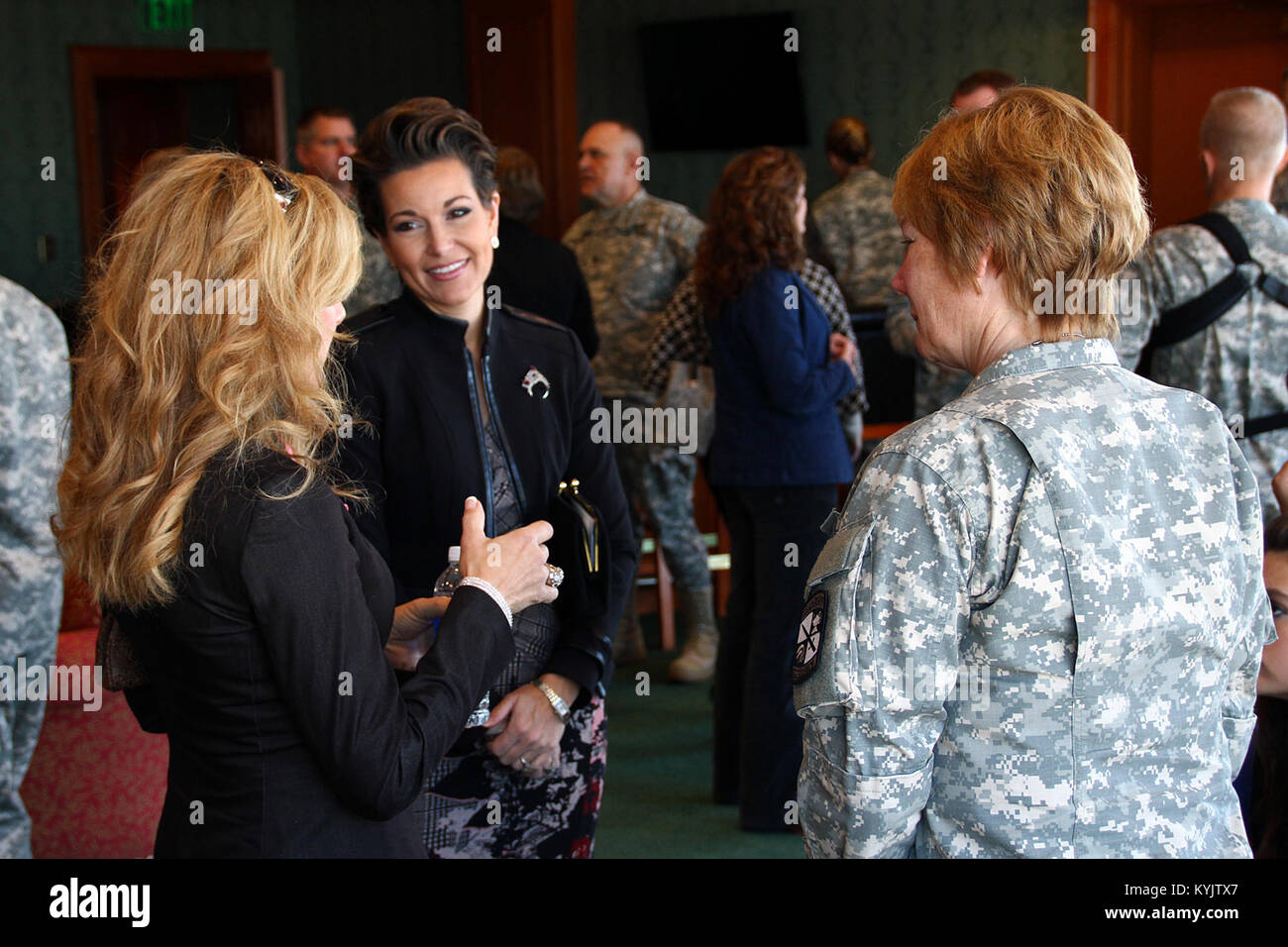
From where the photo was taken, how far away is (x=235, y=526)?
123 cm

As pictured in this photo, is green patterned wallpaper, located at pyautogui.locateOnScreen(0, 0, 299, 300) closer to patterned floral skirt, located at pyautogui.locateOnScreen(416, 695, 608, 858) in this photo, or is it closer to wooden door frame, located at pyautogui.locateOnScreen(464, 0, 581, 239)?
wooden door frame, located at pyautogui.locateOnScreen(464, 0, 581, 239)

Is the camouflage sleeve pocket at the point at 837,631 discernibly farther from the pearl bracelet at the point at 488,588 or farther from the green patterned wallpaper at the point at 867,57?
the green patterned wallpaper at the point at 867,57

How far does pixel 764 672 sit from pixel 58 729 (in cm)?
172

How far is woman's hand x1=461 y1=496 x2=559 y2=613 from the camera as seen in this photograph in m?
1.53

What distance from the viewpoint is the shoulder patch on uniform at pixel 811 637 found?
4.04ft

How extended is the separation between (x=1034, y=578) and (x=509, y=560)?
2.17ft

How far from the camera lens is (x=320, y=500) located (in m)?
1.29

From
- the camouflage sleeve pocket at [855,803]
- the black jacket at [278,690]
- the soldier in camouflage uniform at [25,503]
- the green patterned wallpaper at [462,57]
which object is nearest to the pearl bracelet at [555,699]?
the black jacket at [278,690]

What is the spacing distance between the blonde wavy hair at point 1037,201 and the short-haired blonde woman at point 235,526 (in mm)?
673

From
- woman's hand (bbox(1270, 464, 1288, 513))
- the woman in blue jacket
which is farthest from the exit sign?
woman's hand (bbox(1270, 464, 1288, 513))

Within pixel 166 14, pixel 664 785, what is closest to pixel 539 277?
pixel 664 785

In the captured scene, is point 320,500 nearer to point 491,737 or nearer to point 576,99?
point 491,737

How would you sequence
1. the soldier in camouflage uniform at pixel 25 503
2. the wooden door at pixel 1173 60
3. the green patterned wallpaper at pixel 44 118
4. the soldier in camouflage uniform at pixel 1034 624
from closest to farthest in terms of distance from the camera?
the soldier in camouflage uniform at pixel 1034 624 < the soldier in camouflage uniform at pixel 25 503 < the wooden door at pixel 1173 60 < the green patterned wallpaper at pixel 44 118

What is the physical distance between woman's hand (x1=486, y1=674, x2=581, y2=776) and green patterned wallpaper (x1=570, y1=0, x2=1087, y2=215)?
5699 millimetres
